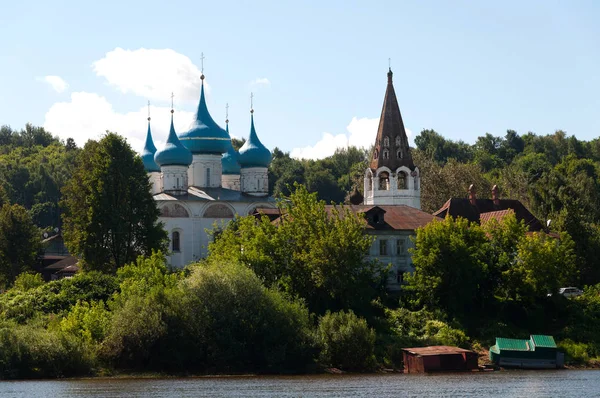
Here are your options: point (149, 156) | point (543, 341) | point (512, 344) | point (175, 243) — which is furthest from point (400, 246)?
point (149, 156)

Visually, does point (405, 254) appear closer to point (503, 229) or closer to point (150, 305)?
point (503, 229)

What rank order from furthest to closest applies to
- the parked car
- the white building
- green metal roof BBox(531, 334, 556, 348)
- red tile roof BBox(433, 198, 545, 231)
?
the white building
red tile roof BBox(433, 198, 545, 231)
the parked car
green metal roof BBox(531, 334, 556, 348)

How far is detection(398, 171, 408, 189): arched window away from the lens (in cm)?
8038

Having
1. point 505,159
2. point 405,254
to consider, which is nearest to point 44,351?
point 405,254

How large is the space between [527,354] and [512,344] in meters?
0.74

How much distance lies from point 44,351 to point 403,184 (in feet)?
119

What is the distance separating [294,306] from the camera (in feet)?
171

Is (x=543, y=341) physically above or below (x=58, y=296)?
below

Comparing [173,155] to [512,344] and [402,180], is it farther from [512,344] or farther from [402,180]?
[512,344]

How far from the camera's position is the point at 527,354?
5338 cm

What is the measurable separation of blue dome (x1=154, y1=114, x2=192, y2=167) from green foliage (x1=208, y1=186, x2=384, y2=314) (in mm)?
20199

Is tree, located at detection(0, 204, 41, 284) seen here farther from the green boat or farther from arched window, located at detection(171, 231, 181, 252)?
the green boat

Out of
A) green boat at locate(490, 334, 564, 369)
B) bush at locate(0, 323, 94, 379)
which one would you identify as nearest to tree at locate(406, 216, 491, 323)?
green boat at locate(490, 334, 564, 369)

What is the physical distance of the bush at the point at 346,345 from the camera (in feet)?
169
